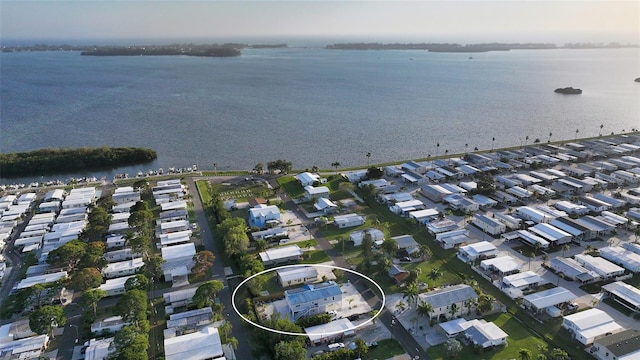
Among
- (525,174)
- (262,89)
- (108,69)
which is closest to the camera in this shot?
(525,174)

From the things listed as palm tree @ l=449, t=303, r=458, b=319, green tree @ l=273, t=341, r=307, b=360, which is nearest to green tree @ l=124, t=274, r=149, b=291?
green tree @ l=273, t=341, r=307, b=360

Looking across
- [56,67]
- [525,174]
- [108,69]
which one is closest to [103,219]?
[525,174]

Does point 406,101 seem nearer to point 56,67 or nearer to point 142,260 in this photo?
point 142,260

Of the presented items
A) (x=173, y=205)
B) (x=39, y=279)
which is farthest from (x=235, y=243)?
(x=39, y=279)

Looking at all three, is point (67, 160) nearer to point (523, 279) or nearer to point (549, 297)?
point (523, 279)

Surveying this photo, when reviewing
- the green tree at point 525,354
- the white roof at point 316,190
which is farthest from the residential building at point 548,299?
the white roof at point 316,190

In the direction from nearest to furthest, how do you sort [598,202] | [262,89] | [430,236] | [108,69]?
1. [430,236]
2. [598,202]
3. [262,89]
4. [108,69]
